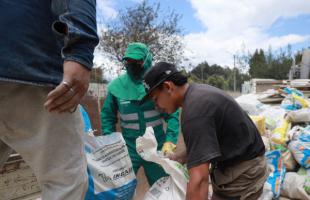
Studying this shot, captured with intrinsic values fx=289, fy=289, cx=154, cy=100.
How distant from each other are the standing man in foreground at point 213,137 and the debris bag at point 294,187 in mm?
1564

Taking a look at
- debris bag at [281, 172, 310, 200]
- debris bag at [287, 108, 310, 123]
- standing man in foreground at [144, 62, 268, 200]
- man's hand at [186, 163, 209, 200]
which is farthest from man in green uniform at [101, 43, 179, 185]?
debris bag at [287, 108, 310, 123]

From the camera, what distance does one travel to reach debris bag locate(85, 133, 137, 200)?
1.64 m

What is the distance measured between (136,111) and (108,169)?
83 cm

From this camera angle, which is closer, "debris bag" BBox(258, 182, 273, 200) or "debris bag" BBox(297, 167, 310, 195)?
"debris bag" BBox(258, 182, 273, 200)

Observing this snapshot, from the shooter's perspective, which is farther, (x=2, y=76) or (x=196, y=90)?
(x=196, y=90)

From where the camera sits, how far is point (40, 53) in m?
1.01

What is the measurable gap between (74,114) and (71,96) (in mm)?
145

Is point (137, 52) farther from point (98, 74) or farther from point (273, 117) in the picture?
point (98, 74)

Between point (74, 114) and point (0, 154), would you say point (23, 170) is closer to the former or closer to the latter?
point (0, 154)

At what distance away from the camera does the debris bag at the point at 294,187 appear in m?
2.99

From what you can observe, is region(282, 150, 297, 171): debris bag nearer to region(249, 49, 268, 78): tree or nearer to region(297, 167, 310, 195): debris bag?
region(297, 167, 310, 195): debris bag

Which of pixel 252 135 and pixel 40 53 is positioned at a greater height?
pixel 40 53

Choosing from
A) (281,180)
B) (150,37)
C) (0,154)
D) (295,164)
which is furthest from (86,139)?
(150,37)

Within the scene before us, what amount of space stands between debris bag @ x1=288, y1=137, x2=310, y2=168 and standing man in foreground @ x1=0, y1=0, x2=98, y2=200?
2897mm
